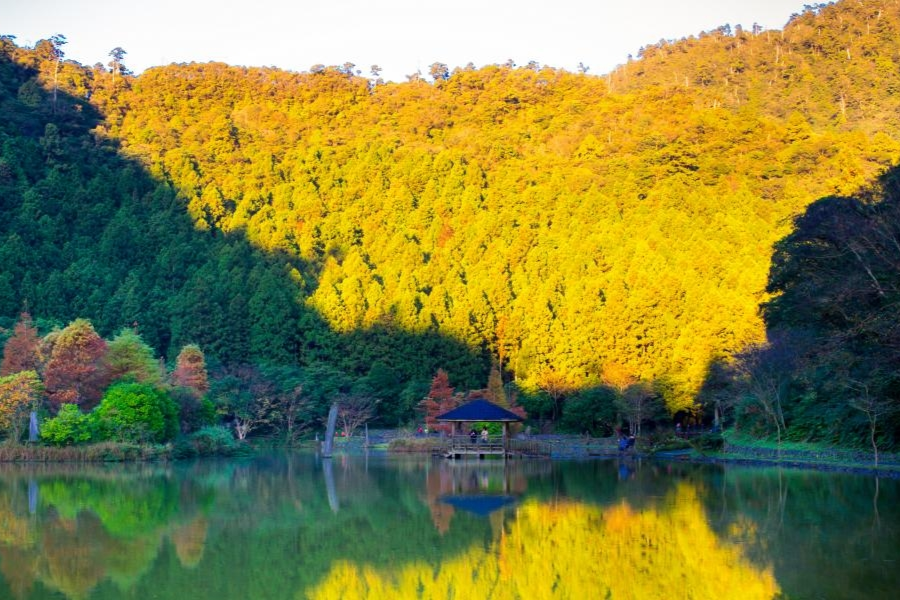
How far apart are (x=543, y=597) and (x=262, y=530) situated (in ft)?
18.5

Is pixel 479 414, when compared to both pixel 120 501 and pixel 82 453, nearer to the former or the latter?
pixel 82 453

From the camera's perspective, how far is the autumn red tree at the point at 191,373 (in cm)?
3678

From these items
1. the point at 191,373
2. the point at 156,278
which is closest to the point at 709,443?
the point at 191,373

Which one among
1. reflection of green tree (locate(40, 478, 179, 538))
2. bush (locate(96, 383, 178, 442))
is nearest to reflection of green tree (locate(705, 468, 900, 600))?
reflection of green tree (locate(40, 478, 179, 538))

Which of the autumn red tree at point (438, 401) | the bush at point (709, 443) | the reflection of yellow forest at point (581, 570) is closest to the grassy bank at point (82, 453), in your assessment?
the autumn red tree at point (438, 401)

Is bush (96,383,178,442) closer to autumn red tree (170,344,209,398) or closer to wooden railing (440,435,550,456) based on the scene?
autumn red tree (170,344,209,398)

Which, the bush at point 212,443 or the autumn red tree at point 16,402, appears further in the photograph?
the bush at point 212,443

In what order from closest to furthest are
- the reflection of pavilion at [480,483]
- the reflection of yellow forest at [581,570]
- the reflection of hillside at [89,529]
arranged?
the reflection of yellow forest at [581,570] → the reflection of hillside at [89,529] → the reflection of pavilion at [480,483]

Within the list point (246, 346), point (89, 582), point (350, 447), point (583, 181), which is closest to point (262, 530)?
point (89, 582)

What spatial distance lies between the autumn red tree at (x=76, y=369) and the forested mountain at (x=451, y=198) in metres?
18.4

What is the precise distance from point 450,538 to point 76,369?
849 inches

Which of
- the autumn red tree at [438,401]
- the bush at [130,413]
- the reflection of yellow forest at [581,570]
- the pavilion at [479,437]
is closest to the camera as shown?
the reflection of yellow forest at [581,570]

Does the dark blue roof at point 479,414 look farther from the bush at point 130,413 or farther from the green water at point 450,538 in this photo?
the green water at point 450,538

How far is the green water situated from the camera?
388 inches
